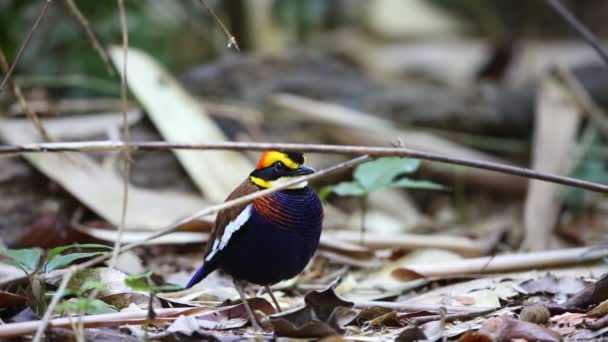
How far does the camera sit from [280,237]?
10.2 feet

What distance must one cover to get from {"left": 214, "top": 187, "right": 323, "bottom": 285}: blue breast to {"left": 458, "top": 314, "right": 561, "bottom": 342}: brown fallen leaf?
851mm

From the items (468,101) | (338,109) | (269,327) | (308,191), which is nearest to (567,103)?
(468,101)

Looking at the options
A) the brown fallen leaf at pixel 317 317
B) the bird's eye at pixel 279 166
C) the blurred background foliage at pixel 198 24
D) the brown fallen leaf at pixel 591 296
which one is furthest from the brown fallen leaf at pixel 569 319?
the blurred background foliage at pixel 198 24

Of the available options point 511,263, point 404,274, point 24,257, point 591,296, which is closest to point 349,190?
point 404,274

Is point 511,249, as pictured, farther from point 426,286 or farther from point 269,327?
point 269,327

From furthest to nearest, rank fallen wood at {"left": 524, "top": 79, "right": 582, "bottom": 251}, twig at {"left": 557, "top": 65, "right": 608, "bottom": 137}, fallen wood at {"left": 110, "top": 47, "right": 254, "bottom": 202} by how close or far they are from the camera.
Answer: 1. twig at {"left": 557, "top": 65, "right": 608, "bottom": 137}
2. fallen wood at {"left": 110, "top": 47, "right": 254, "bottom": 202}
3. fallen wood at {"left": 524, "top": 79, "right": 582, "bottom": 251}

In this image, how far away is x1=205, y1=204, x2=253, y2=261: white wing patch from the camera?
3137mm

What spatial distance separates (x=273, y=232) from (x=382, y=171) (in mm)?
1231

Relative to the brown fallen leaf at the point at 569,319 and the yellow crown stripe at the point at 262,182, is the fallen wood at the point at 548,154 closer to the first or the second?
the brown fallen leaf at the point at 569,319

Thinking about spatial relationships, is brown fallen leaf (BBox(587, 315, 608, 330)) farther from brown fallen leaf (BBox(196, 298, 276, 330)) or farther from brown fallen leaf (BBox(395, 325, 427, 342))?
brown fallen leaf (BBox(196, 298, 276, 330))

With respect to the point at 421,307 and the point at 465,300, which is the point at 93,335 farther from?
the point at 465,300

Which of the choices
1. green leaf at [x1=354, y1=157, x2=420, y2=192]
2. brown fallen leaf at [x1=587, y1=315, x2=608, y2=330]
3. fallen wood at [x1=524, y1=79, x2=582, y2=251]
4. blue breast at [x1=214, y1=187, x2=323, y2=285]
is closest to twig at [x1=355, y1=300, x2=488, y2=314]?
blue breast at [x1=214, y1=187, x2=323, y2=285]

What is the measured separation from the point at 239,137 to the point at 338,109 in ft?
3.12

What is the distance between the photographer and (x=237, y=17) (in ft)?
28.3
